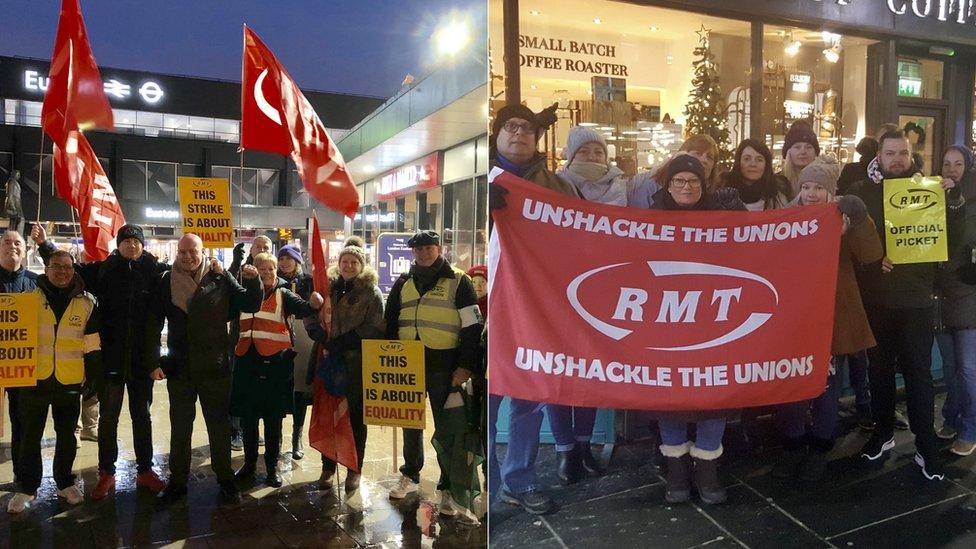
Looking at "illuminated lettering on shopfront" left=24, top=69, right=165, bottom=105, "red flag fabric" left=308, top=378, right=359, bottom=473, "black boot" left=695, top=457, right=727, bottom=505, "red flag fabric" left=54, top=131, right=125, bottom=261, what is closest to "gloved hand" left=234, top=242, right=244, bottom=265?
"red flag fabric" left=54, top=131, right=125, bottom=261

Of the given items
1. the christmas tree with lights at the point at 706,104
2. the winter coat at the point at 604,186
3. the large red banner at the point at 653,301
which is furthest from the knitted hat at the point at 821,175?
the winter coat at the point at 604,186

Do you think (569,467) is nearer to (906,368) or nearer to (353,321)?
(353,321)

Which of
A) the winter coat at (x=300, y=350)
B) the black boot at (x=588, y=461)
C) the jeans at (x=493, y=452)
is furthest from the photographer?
the winter coat at (x=300, y=350)

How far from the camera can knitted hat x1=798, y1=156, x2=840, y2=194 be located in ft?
14.4

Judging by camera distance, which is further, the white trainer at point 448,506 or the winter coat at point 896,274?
the white trainer at point 448,506

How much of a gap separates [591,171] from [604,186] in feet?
0.34

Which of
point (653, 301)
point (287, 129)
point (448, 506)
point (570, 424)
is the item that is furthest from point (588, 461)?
point (287, 129)

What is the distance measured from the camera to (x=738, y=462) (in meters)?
4.36

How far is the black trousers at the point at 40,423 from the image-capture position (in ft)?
15.4

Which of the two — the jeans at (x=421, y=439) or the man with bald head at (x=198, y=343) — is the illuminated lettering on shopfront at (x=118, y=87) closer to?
the man with bald head at (x=198, y=343)

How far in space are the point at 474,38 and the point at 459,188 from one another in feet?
13.0

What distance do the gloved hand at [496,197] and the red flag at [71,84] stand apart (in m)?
3.53

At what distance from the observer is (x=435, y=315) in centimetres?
458

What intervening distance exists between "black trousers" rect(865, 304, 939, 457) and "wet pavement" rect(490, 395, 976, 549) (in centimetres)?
22
